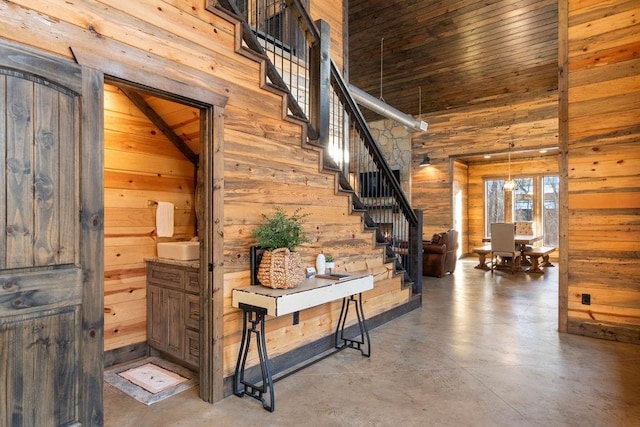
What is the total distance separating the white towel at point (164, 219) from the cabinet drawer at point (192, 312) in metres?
0.77

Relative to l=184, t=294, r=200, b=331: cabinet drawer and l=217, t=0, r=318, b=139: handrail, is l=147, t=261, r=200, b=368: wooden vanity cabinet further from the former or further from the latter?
l=217, t=0, r=318, b=139: handrail

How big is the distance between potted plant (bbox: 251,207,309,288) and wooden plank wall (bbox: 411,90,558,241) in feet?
24.8

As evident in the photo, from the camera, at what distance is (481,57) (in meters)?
7.49

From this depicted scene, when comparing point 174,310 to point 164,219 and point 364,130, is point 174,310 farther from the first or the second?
point 364,130

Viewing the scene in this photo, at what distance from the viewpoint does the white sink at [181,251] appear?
3000 mm

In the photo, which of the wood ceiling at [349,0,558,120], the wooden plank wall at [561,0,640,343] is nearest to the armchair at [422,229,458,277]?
the wooden plank wall at [561,0,640,343]

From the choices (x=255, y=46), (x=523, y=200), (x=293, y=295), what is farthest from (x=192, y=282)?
(x=523, y=200)

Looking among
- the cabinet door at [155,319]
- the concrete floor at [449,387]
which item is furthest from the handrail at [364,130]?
the cabinet door at [155,319]

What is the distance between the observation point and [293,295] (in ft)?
7.88

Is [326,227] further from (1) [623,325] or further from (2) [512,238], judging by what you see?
(2) [512,238]

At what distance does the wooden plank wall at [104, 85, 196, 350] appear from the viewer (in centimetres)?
303

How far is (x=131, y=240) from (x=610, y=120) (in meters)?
4.71

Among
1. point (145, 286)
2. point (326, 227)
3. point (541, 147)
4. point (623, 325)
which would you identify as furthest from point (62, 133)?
point (541, 147)

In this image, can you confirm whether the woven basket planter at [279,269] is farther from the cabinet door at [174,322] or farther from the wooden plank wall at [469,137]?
the wooden plank wall at [469,137]
